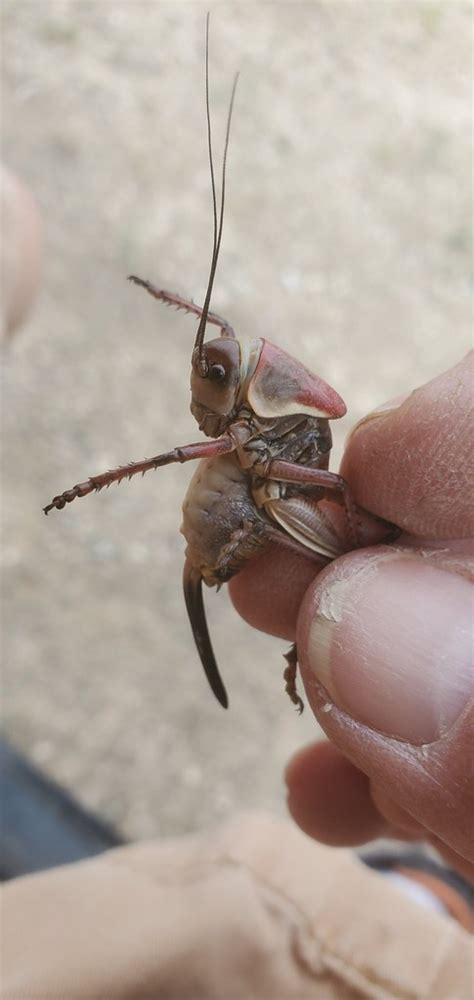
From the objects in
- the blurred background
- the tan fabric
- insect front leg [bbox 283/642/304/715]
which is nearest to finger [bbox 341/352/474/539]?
insect front leg [bbox 283/642/304/715]

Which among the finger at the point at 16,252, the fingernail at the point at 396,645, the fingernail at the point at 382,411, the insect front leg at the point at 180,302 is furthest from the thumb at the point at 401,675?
the finger at the point at 16,252

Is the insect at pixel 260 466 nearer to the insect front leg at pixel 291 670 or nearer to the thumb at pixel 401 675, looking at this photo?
the insect front leg at pixel 291 670

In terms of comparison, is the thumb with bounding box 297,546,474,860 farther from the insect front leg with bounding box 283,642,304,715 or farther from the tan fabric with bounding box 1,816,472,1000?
the tan fabric with bounding box 1,816,472,1000

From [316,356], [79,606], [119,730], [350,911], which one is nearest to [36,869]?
[119,730]

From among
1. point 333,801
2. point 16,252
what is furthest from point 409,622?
point 16,252

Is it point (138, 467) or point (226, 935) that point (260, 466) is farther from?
point (226, 935)

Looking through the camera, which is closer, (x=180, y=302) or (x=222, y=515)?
(x=222, y=515)

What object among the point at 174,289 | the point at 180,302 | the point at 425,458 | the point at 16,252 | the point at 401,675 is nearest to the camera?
the point at 401,675
